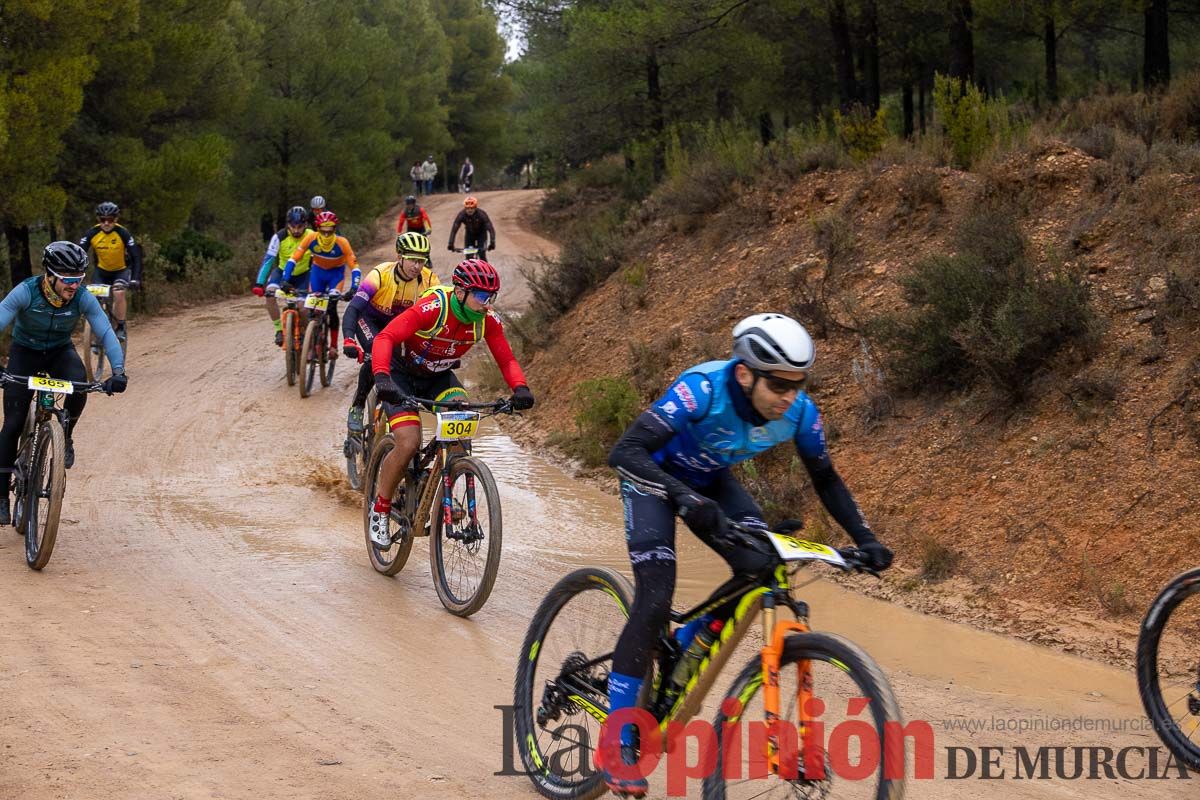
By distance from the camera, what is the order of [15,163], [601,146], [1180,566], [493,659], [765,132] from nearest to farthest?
[493,659], [1180,566], [15,163], [765,132], [601,146]

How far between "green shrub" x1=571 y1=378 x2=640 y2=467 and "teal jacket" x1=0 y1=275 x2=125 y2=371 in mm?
5170

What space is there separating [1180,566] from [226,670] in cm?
568

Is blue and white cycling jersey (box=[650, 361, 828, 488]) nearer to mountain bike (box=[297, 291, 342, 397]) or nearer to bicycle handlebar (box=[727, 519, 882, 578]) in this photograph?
bicycle handlebar (box=[727, 519, 882, 578])

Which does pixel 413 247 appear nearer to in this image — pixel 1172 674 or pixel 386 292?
pixel 386 292

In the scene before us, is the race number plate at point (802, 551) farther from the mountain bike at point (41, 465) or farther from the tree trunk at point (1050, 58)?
the tree trunk at point (1050, 58)

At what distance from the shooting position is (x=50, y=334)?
880 centimetres

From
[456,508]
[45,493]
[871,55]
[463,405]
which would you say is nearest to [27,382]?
[45,493]

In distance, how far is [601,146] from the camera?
113 feet

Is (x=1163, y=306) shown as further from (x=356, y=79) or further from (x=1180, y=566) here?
(x=356, y=79)

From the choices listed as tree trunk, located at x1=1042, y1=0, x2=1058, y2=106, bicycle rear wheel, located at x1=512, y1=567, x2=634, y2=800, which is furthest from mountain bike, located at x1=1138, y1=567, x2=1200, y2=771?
tree trunk, located at x1=1042, y1=0, x2=1058, y2=106

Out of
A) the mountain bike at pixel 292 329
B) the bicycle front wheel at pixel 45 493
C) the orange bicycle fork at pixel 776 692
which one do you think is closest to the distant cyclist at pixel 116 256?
the mountain bike at pixel 292 329

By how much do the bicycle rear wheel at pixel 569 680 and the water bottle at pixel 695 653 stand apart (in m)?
0.35

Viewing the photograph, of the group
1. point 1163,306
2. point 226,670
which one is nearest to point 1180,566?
point 1163,306

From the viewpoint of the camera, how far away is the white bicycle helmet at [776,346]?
14.0ft
